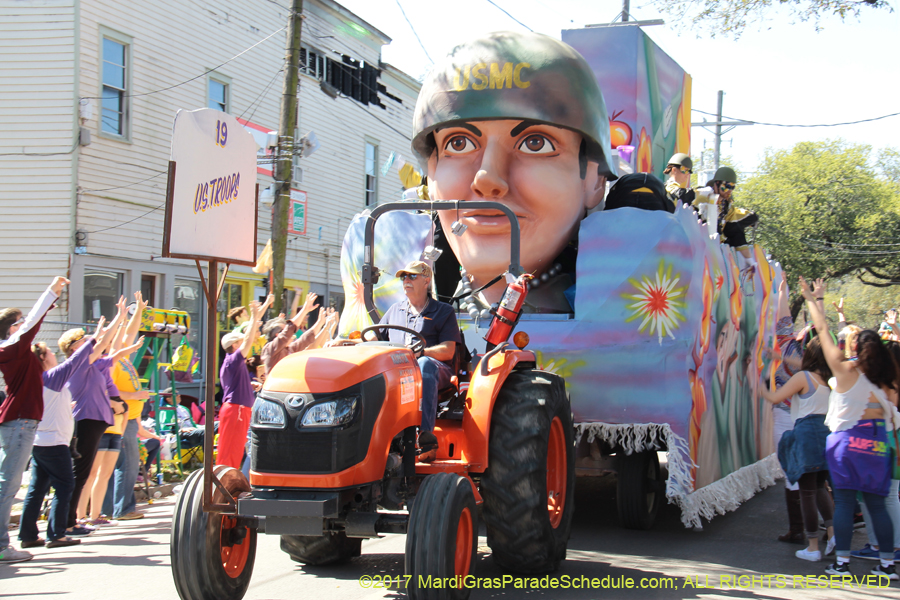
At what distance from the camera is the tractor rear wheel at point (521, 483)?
4.85m

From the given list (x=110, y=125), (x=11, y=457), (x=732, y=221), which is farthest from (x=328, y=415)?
(x=110, y=125)

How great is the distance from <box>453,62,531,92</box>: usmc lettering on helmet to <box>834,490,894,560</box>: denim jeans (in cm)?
389

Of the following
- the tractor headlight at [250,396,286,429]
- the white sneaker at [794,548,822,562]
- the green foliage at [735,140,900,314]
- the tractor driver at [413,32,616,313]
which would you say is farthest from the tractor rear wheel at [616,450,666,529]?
the green foliage at [735,140,900,314]

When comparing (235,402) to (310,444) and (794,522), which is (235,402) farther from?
(794,522)

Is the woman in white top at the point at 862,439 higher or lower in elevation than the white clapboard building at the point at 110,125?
lower

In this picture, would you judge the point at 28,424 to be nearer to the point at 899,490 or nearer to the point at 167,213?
the point at 167,213

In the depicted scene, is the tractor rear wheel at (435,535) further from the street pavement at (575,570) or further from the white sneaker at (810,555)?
the white sneaker at (810,555)

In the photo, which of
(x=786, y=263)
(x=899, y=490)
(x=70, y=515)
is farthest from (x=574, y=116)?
(x=786, y=263)

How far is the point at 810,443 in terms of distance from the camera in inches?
249

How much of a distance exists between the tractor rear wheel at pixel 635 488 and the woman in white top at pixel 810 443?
1.06 m

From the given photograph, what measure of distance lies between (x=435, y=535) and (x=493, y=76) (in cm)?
424

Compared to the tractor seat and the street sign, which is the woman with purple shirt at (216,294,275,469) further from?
the street sign

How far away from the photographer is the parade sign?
12.8 feet

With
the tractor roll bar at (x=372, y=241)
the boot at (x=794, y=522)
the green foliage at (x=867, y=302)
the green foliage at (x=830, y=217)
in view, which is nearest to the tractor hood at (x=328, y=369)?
the tractor roll bar at (x=372, y=241)
